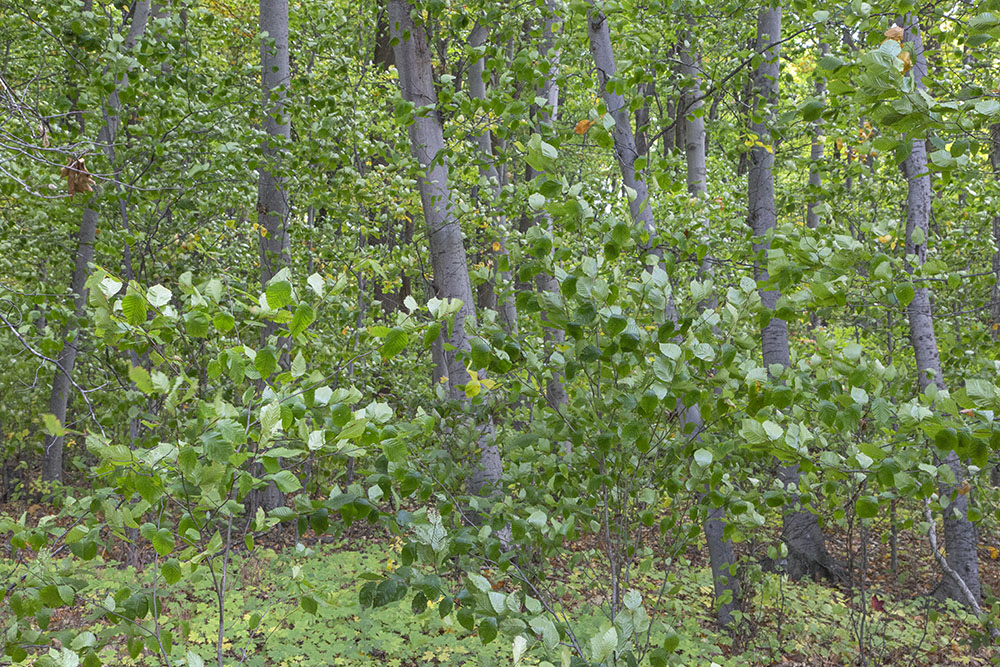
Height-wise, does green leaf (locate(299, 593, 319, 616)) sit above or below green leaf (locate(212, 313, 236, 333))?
below

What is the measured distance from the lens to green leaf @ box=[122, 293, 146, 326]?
154 cm

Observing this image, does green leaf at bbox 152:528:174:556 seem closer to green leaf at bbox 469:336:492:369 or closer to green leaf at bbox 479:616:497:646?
green leaf at bbox 479:616:497:646

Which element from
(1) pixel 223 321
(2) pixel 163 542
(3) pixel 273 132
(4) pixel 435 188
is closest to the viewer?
(2) pixel 163 542

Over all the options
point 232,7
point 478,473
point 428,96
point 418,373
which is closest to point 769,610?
point 478,473

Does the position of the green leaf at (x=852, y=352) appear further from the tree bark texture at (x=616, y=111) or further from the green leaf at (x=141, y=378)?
the tree bark texture at (x=616, y=111)

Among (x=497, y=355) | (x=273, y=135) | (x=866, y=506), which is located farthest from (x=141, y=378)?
(x=273, y=135)

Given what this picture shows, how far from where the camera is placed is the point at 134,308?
1557 millimetres

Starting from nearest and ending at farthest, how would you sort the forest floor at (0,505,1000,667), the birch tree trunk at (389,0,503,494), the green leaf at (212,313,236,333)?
the green leaf at (212,313,236,333) → the forest floor at (0,505,1000,667) → the birch tree trunk at (389,0,503,494)

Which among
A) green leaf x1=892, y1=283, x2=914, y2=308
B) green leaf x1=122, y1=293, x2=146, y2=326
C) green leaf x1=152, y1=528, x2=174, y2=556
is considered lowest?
green leaf x1=152, y1=528, x2=174, y2=556

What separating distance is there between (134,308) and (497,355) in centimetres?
96

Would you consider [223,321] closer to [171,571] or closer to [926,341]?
[171,571]

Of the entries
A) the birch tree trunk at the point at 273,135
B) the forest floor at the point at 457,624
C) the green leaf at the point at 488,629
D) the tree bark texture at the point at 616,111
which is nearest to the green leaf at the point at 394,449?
the green leaf at the point at 488,629

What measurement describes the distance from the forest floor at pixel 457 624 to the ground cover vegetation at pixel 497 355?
0.05 m

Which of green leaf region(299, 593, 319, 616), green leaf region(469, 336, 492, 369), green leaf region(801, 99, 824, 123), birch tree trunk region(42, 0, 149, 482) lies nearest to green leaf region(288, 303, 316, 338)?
green leaf region(469, 336, 492, 369)
